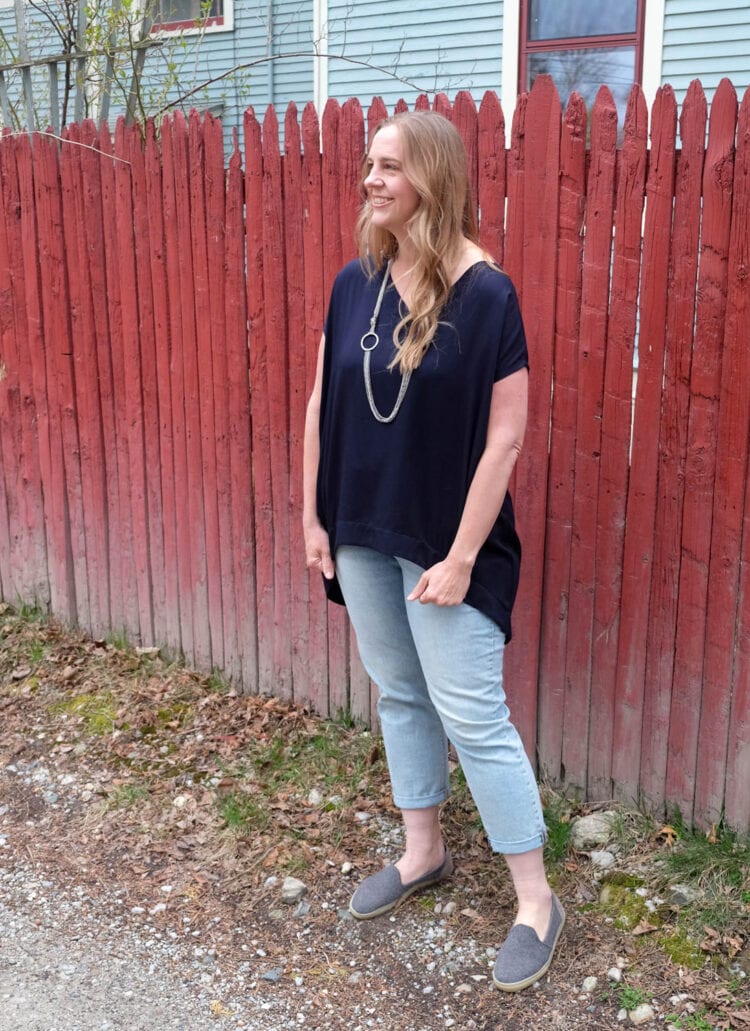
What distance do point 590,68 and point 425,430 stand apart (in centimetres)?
698

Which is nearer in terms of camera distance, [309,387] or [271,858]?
[271,858]

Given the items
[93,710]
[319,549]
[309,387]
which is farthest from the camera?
[93,710]

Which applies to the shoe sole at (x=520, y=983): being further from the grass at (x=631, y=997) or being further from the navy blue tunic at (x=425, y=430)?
the navy blue tunic at (x=425, y=430)

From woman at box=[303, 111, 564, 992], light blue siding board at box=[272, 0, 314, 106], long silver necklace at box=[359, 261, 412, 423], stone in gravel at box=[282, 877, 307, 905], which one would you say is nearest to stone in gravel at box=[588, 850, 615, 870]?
woman at box=[303, 111, 564, 992]

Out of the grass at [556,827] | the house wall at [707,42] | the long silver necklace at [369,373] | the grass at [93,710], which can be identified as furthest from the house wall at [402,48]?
the grass at [556,827]

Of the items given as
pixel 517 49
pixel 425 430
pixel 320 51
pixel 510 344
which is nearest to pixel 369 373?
pixel 425 430

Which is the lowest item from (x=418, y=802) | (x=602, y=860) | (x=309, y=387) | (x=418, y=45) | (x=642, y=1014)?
(x=642, y=1014)

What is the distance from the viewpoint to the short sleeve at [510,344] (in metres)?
2.41

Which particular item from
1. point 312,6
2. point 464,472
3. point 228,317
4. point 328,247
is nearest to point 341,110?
point 328,247

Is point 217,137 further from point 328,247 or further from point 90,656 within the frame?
point 90,656

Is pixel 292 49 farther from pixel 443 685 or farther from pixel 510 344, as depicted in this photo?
pixel 443 685

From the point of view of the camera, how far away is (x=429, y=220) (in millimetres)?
2453

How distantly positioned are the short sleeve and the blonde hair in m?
0.15

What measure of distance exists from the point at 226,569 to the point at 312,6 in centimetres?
716
